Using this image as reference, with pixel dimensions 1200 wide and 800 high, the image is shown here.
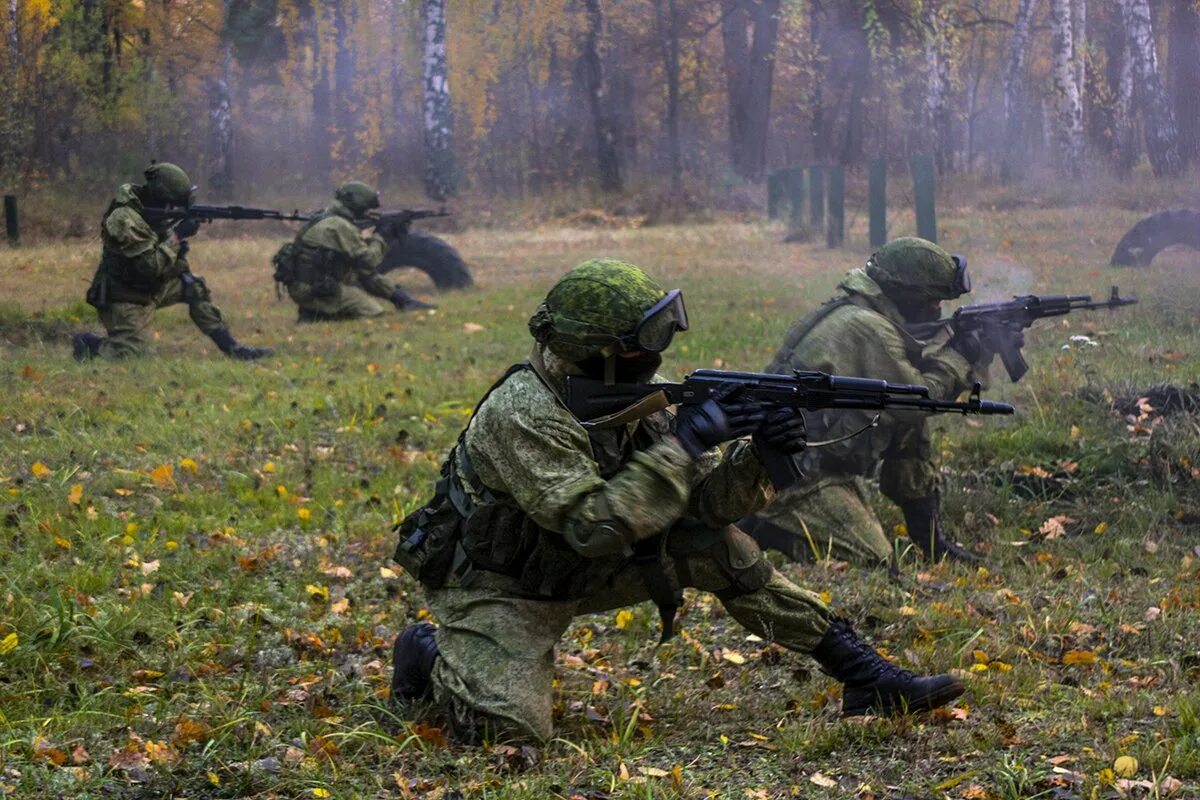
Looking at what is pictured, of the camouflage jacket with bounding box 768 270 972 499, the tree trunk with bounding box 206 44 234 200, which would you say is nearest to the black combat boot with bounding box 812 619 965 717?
the camouflage jacket with bounding box 768 270 972 499

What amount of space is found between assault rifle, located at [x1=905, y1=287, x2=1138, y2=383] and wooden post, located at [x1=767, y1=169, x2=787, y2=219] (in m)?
16.2

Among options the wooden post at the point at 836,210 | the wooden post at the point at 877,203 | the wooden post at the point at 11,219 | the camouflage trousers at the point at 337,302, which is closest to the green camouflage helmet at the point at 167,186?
the camouflage trousers at the point at 337,302

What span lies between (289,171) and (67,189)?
871 centimetres

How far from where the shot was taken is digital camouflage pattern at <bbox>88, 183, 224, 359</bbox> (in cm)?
1212

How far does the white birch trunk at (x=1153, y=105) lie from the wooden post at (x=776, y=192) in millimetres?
6263

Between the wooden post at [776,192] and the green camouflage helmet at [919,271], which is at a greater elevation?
the wooden post at [776,192]

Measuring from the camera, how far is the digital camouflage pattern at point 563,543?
4.25 meters

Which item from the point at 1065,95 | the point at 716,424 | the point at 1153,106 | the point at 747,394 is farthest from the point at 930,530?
the point at 1065,95

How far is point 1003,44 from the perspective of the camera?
33.5 meters

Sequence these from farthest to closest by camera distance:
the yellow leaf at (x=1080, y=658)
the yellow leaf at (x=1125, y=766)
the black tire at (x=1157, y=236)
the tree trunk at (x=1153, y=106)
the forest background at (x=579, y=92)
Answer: the forest background at (x=579, y=92)
the tree trunk at (x=1153, y=106)
the black tire at (x=1157, y=236)
the yellow leaf at (x=1080, y=658)
the yellow leaf at (x=1125, y=766)

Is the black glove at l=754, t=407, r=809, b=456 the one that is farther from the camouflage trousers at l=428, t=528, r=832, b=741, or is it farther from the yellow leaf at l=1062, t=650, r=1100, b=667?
the yellow leaf at l=1062, t=650, r=1100, b=667

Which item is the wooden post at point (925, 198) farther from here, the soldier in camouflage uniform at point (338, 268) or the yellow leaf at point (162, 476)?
the yellow leaf at point (162, 476)

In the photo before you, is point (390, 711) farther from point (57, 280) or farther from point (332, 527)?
point (57, 280)

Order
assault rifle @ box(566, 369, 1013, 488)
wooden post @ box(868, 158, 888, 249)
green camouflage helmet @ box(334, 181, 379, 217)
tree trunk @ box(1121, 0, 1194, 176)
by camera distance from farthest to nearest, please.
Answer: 1. tree trunk @ box(1121, 0, 1194, 176)
2. wooden post @ box(868, 158, 888, 249)
3. green camouflage helmet @ box(334, 181, 379, 217)
4. assault rifle @ box(566, 369, 1013, 488)
